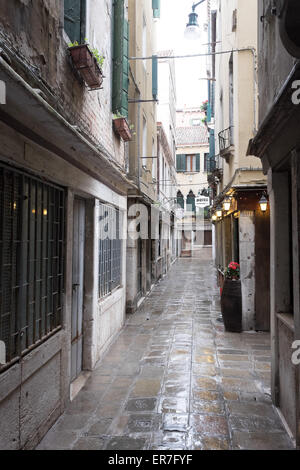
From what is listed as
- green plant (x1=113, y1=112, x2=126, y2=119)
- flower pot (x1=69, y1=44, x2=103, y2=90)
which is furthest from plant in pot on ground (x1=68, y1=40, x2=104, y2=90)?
green plant (x1=113, y1=112, x2=126, y2=119)

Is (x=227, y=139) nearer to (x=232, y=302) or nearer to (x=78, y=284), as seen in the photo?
(x=232, y=302)

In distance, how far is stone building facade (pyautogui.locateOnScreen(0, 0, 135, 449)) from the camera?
305cm

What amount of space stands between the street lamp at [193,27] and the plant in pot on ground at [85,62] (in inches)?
120

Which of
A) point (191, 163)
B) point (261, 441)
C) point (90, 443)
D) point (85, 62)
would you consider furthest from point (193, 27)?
point (191, 163)

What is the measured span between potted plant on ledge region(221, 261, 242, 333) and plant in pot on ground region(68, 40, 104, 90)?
521cm

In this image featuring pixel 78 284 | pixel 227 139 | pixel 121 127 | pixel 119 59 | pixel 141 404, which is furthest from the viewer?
pixel 227 139

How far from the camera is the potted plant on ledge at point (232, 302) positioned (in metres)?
8.09

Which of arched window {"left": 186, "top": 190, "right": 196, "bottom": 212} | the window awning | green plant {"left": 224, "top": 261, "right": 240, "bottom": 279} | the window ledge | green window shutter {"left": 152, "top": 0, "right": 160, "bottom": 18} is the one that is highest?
green window shutter {"left": 152, "top": 0, "right": 160, "bottom": 18}

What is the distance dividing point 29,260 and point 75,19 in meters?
3.40

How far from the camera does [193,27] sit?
282 inches

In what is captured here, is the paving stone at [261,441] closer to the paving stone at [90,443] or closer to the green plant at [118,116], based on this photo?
the paving stone at [90,443]

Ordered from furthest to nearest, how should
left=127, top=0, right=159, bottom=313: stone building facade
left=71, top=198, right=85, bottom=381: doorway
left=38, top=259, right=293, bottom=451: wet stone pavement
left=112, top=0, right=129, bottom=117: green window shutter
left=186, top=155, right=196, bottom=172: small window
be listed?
left=186, top=155, right=196, bottom=172: small window < left=127, top=0, right=159, bottom=313: stone building facade < left=112, top=0, right=129, bottom=117: green window shutter < left=71, top=198, right=85, bottom=381: doorway < left=38, top=259, right=293, bottom=451: wet stone pavement

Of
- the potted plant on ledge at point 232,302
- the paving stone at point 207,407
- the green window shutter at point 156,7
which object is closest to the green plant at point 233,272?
the potted plant on ledge at point 232,302

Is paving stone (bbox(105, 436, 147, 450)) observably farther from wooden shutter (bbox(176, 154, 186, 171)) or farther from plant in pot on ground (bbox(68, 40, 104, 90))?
wooden shutter (bbox(176, 154, 186, 171))
